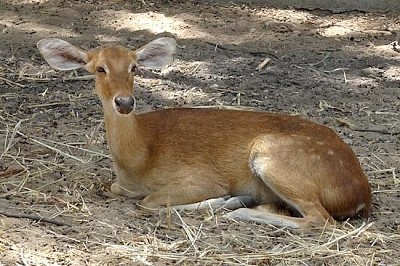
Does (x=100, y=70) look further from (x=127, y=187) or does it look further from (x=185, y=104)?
(x=185, y=104)

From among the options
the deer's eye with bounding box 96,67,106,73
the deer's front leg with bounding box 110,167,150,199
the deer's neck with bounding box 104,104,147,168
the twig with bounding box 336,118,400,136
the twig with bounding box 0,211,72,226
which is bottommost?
the twig with bounding box 336,118,400,136

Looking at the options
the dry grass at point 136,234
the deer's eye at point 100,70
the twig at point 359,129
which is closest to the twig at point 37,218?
the dry grass at point 136,234

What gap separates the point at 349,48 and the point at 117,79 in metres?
4.85

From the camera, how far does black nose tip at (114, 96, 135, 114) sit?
Result: 6.07 meters

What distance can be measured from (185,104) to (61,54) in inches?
88.8

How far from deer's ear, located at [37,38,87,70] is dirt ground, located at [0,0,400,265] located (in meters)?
0.84

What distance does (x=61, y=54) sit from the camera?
258 inches

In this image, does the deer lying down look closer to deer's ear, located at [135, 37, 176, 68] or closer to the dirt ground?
deer's ear, located at [135, 37, 176, 68]

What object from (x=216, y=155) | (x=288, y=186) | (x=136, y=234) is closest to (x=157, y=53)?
(x=216, y=155)

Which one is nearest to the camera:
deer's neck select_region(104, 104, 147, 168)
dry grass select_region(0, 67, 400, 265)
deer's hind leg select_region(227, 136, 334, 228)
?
dry grass select_region(0, 67, 400, 265)

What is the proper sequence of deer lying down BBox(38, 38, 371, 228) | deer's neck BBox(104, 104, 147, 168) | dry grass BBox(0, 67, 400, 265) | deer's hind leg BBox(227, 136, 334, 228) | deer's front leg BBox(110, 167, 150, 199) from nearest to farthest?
dry grass BBox(0, 67, 400, 265)
deer's hind leg BBox(227, 136, 334, 228)
deer lying down BBox(38, 38, 371, 228)
deer's neck BBox(104, 104, 147, 168)
deer's front leg BBox(110, 167, 150, 199)

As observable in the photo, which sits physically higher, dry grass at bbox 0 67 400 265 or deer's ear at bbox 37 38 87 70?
deer's ear at bbox 37 38 87 70

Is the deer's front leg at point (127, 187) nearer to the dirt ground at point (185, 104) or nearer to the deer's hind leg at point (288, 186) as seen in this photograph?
the dirt ground at point (185, 104)

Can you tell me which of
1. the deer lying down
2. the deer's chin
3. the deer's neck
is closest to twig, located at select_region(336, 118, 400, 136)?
the deer lying down
